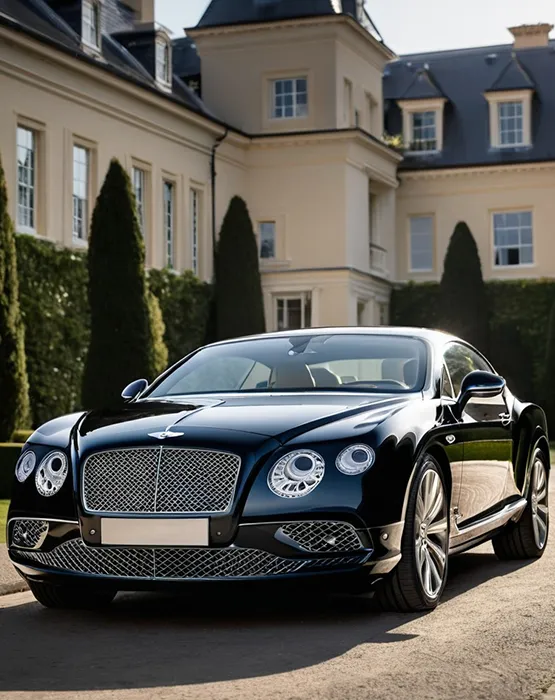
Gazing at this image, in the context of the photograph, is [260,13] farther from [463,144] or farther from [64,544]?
[64,544]

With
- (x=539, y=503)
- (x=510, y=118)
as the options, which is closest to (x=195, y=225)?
(x=510, y=118)

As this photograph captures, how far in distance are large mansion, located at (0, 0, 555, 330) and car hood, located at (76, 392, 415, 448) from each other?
71.4 feet

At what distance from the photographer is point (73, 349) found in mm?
29922

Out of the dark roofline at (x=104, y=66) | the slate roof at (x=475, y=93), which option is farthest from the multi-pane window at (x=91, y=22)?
the slate roof at (x=475, y=93)

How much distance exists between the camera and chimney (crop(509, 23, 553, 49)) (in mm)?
50875

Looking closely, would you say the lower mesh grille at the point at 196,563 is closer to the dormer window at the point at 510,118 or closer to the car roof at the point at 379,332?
the car roof at the point at 379,332

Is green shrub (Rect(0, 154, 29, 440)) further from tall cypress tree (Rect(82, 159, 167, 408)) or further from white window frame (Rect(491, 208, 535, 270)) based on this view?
white window frame (Rect(491, 208, 535, 270))

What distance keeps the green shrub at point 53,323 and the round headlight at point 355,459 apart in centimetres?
2144

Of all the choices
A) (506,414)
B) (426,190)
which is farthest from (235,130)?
(506,414)

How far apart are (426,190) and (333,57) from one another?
7.68 m

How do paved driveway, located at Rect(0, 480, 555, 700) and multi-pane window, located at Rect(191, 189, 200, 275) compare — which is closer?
paved driveway, located at Rect(0, 480, 555, 700)

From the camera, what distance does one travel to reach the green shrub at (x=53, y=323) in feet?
92.9

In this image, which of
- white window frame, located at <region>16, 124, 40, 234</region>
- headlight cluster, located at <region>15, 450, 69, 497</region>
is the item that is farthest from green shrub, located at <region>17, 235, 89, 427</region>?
headlight cluster, located at <region>15, 450, 69, 497</region>

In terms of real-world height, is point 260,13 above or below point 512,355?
above
